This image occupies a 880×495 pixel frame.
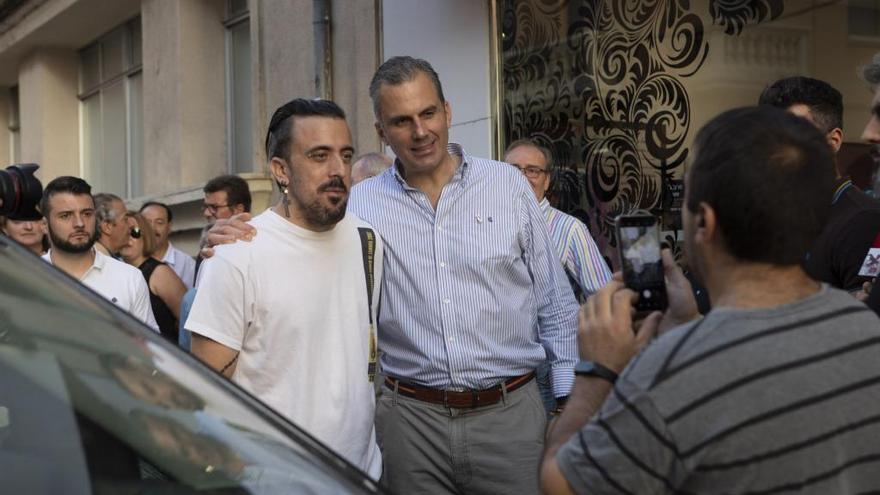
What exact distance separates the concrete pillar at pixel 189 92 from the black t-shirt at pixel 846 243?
9641 mm

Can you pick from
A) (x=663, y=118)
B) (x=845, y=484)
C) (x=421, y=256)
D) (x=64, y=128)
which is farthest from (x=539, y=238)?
(x=64, y=128)

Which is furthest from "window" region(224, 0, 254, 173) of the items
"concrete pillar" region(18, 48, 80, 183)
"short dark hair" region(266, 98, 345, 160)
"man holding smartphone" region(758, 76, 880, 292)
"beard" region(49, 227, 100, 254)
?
"man holding smartphone" region(758, 76, 880, 292)

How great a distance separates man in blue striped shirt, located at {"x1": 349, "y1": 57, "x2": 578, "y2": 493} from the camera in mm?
3672

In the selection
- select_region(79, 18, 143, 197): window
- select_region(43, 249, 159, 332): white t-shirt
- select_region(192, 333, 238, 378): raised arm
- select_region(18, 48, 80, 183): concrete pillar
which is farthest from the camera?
select_region(18, 48, 80, 183): concrete pillar

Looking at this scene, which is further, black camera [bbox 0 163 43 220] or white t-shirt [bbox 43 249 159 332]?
white t-shirt [bbox 43 249 159 332]

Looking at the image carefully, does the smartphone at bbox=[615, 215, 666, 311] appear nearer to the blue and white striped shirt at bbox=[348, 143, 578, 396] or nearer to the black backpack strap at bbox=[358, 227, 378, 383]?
the black backpack strap at bbox=[358, 227, 378, 383]

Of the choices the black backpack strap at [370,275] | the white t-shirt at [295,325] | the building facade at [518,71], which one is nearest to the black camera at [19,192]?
the white t-shirt at [295,325]

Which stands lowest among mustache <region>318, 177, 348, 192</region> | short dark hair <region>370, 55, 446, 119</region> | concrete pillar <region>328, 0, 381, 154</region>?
mustache <region>318, 177, 348, 192</region>

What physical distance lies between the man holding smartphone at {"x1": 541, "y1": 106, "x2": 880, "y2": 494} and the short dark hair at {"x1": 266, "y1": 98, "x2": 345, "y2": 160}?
1.85 metres

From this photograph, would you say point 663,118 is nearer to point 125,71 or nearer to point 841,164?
point 841,164

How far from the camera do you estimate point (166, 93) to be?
1284 centimetres

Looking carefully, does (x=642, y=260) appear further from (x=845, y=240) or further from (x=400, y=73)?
(x=400, y=73)

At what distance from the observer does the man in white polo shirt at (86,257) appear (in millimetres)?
5621

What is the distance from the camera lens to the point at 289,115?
11.7 ft
